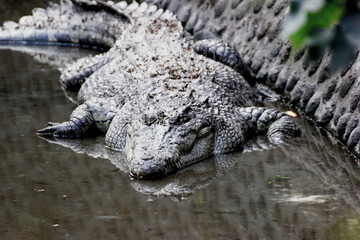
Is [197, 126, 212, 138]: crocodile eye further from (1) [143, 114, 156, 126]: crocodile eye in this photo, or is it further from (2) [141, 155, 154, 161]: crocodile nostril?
(2) [141, 155, 154, 161]: crocodile nostril

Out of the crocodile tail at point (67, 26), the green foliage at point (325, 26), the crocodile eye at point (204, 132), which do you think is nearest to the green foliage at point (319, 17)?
the green foliage at point (325, 26)

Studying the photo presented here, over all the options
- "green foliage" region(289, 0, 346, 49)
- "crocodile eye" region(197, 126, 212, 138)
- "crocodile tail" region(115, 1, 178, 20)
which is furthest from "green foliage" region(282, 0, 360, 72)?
"crocodile tail" region(115, 1, 178, 20)

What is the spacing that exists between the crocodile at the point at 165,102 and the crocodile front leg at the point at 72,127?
0.4 inches

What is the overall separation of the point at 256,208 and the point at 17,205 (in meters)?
1.73

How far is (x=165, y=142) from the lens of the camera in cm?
463

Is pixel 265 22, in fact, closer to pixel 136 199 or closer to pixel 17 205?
pixel 136 199

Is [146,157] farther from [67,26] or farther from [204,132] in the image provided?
[67,26]

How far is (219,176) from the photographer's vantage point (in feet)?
15.2

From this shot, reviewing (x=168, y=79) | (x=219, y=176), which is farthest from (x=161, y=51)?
(x=219, y=176)

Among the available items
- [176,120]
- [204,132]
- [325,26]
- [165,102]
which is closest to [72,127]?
[165,102]

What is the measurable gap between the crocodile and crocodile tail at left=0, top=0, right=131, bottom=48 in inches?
51.9

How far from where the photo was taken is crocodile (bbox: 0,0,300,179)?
4.78 meters

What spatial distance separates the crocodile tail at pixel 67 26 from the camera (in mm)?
9188

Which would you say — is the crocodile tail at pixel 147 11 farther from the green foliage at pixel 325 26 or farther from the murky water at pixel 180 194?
the green foliage at pixel 325 26
